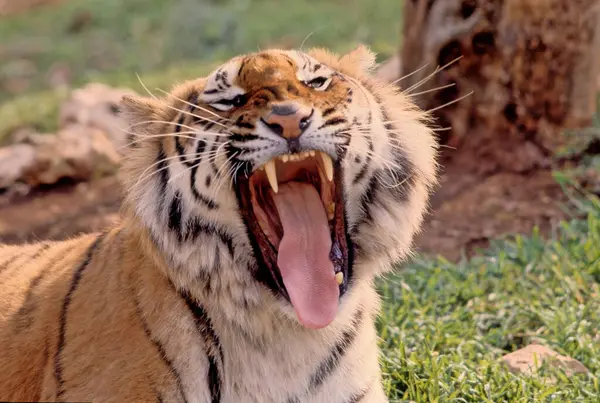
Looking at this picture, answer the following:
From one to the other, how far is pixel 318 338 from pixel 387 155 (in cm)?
59

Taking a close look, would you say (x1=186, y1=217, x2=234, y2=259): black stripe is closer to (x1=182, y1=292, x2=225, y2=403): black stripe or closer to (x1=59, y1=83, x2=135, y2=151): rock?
(x1=182, y1=292, x2=225, y2=403): black stripe

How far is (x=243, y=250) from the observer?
2369 millimetres

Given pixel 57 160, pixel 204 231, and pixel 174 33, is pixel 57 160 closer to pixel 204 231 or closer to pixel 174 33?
pixel 204 231

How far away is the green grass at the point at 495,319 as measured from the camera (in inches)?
112

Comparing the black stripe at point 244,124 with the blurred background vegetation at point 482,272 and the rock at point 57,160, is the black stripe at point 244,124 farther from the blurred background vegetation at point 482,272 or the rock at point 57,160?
the rock at point 57,160

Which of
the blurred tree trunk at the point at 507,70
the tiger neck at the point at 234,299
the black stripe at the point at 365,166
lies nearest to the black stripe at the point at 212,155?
the tiger neck at the point at 234,299

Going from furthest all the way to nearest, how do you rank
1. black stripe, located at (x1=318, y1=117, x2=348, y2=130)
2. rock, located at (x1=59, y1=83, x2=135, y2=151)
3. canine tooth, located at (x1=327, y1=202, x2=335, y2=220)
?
rock, located at (x1=59, y1=83, x2=135, y2=151) < canine tooth, located at (x1=327, y1=202, x2=335, y2=220) < black stripe, located at (x1=318, y1=117, x2=348, y2=130)

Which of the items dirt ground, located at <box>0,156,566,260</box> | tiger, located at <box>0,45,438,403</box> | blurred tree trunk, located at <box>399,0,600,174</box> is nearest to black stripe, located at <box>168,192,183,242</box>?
tiger, located at <box>0,45,438,403</box>

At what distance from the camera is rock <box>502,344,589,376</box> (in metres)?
2.96

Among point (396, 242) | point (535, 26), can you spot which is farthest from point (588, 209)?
point (396, 242)

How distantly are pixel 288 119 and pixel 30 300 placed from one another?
114 cm

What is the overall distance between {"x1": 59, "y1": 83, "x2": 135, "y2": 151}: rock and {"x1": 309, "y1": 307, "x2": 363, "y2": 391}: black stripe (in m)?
4.01

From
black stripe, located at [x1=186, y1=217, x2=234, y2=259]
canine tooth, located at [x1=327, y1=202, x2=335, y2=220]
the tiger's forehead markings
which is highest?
the tiger's forehead markings

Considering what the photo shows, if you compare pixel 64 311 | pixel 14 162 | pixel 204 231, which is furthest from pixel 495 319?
pixel 14 162
